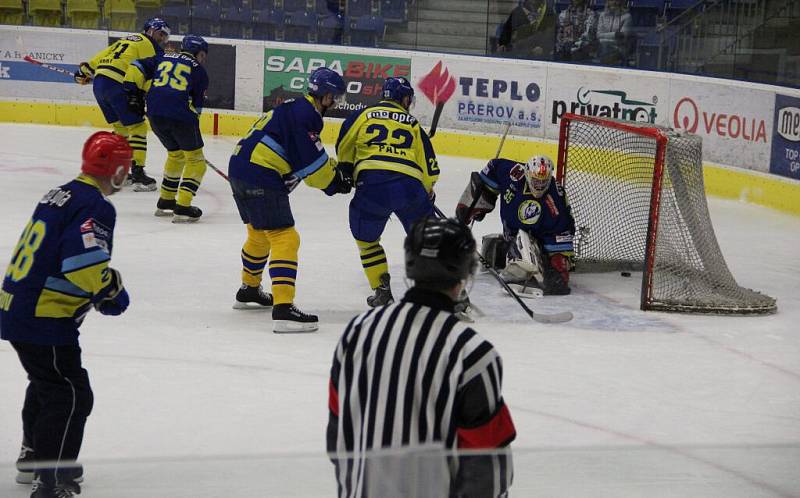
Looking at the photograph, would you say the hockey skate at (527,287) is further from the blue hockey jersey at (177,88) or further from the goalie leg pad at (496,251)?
the blue hockey jersey at (177,88)

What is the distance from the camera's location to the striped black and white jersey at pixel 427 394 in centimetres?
185

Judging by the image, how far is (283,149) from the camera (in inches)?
206

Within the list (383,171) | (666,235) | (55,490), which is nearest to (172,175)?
(383,171)

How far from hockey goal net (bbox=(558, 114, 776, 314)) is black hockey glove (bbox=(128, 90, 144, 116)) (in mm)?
3378

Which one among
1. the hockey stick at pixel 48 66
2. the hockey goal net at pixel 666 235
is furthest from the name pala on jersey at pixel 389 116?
the hockey stick at pixel 48 66

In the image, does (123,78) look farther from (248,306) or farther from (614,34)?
(614,34)

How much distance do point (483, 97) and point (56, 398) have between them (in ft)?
26.6

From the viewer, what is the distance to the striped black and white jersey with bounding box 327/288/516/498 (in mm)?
1852

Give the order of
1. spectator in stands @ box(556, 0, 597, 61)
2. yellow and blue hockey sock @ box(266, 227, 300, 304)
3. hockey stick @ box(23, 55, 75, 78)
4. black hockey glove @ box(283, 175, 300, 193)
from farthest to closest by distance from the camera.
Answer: hockey stick @ box(23, 55, 75, 78)
spectator in stands @ box(556, 0, 597, 61)
black hockey glove @ box(283, 175, 300, 193)
yellow and blue hockey sock @ box(266, 227, 300, 304)

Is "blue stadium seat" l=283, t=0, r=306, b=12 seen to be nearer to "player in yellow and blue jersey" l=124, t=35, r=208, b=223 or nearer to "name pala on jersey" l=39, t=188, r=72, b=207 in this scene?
"player in yellow and blue jersey" l=124, t=35, r=208, b=223

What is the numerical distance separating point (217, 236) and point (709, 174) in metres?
4.32

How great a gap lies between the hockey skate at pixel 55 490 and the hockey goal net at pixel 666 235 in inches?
161

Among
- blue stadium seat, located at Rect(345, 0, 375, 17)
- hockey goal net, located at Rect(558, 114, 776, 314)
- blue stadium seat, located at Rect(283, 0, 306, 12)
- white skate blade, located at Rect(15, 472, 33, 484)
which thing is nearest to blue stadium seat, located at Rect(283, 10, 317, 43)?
blue stadium seat, located at Rect(283, 0, 306, 12)

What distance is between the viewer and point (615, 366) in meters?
4.90
